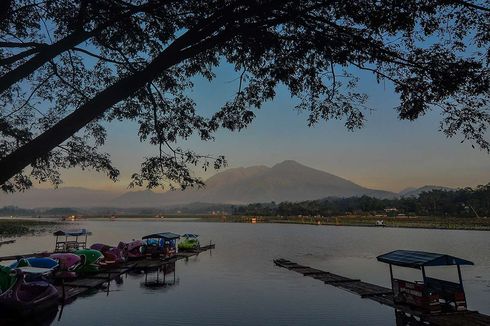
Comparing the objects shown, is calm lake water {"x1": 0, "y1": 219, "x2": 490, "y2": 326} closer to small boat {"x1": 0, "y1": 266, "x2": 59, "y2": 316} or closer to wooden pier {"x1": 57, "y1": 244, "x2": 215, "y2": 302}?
wooden pier {"x1": 57, "y1": 244, "x2": 215, "y2": 302}

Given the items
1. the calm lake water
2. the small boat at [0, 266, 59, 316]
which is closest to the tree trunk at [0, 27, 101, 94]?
the small boat at [0, 266, 59, 316]

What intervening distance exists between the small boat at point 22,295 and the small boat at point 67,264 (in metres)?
6.79

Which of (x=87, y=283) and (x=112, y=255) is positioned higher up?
(x=112, y=255)

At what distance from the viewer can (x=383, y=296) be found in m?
28.0

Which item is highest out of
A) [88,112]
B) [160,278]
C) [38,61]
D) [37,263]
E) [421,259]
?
[38,61]

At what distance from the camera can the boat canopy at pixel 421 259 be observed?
20675mm

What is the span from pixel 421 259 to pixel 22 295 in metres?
21.6

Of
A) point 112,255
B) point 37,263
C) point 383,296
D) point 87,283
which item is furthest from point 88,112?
point 112,255

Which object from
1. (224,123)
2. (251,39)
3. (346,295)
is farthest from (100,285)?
(251,39)

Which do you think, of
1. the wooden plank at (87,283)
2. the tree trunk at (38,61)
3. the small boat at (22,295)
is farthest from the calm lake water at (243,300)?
the tree trunk at (38,61)

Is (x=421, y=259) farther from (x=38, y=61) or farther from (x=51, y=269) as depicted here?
(x=51, y=269)

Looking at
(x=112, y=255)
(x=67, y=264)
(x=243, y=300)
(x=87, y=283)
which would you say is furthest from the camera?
(x=112, y=255)

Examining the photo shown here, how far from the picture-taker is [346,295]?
31422 millimetres

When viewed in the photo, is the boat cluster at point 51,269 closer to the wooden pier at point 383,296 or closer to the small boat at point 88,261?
the small boat at point 88,261
